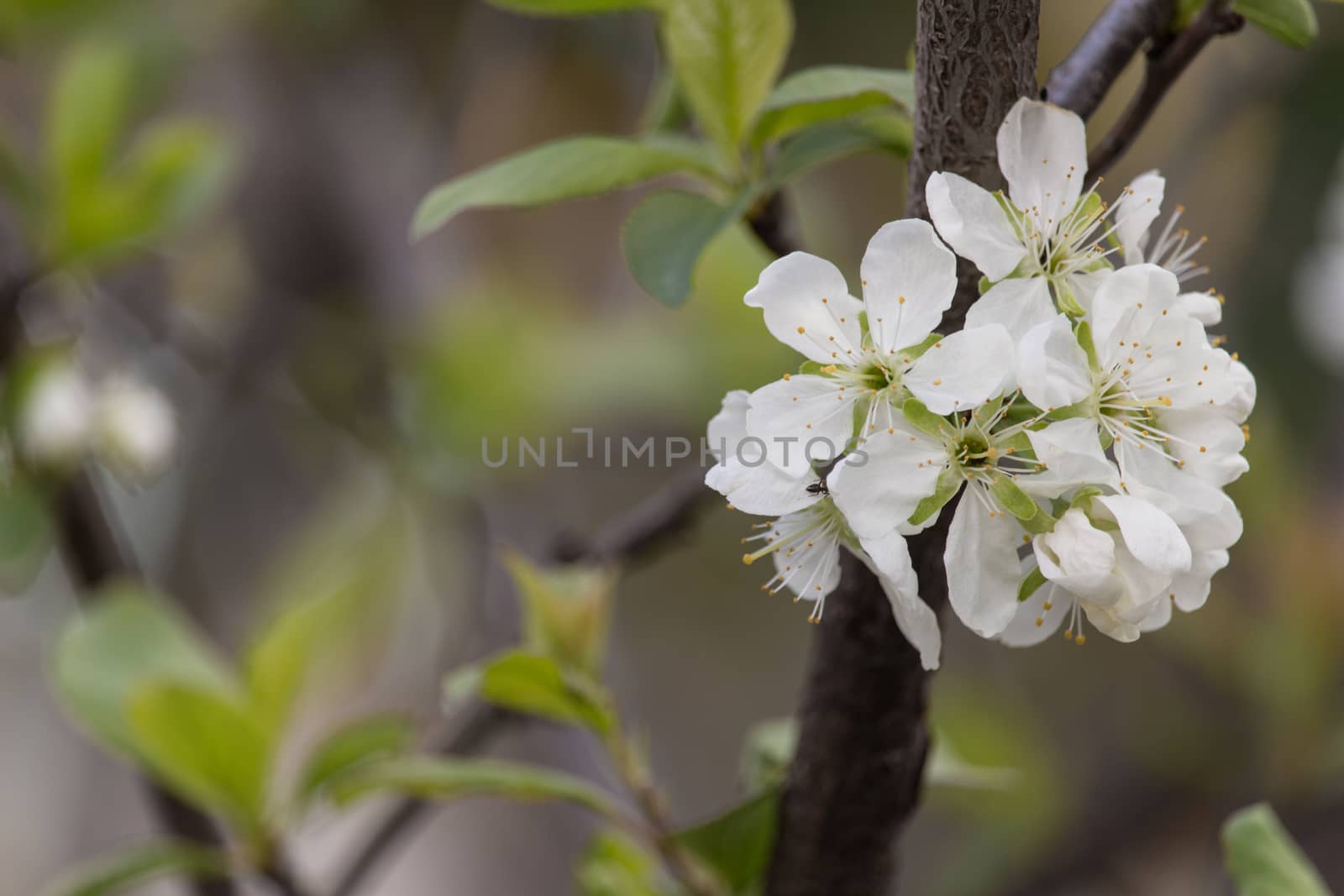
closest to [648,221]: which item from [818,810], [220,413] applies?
[818,810]

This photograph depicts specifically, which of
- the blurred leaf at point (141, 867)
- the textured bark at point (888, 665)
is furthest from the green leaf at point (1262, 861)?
the blurred leaf at point (141, 867)

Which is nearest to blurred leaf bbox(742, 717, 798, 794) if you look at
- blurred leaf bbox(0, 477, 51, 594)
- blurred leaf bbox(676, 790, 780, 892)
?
blurred leaf bbox(676, 790, 780, 892)

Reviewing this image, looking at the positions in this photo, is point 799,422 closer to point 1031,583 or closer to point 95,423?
point 1031,583

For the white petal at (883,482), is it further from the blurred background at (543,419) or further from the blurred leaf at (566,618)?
the blurred background at (543,419)

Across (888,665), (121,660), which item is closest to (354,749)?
(121,660)

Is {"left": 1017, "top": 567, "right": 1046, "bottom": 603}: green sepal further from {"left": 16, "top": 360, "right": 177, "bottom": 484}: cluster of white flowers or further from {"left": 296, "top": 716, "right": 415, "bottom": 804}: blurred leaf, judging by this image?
{"left": 16, "top": 360, "right": 177, "bottom": 484}: cluster of white flowers

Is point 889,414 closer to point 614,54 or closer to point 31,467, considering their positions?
point 31,467
